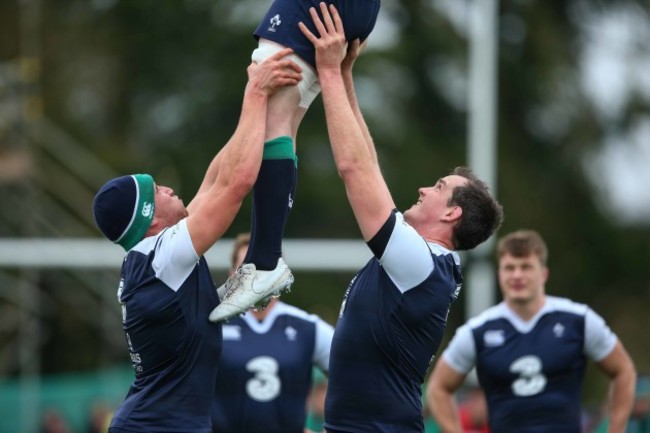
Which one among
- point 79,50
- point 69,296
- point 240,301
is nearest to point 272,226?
point 240,301

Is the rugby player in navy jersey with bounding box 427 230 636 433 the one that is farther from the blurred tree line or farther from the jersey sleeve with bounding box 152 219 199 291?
the blurred tree line

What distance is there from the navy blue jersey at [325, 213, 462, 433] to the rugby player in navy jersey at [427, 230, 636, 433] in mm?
2401

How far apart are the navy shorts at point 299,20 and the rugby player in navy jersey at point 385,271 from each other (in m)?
0.06

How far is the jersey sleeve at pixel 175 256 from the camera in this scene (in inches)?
252

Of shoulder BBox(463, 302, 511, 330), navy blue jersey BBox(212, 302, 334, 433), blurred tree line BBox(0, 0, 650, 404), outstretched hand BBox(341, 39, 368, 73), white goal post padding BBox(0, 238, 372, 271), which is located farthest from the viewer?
blurred tree line BBox(0, 0, 650, 404)

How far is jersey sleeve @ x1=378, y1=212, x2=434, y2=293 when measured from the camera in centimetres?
643

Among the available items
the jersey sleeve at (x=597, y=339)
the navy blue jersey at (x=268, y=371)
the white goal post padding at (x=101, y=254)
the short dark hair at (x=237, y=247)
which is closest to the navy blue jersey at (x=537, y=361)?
the jersey sleeve at (x=597, y=339)

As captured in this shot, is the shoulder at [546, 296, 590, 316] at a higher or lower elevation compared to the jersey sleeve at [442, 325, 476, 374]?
higher

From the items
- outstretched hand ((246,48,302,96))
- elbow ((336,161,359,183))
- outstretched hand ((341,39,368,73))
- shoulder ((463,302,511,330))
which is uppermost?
outstretched hand ((341,39,368,73))

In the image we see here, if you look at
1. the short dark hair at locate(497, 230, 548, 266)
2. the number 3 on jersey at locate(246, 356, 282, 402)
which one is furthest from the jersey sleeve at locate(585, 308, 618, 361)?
the number 3 on jersey at locate(246, 356, 282, 402)

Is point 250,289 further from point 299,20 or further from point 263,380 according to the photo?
point 263,380

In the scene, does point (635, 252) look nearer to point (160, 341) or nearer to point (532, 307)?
point (532, 307)

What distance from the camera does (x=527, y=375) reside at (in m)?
9.09

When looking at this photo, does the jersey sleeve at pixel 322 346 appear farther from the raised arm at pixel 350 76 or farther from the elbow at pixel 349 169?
the elbow at pixel 349 169
